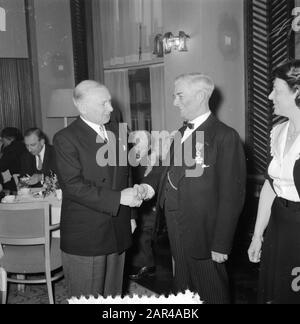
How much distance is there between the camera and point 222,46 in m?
4.82

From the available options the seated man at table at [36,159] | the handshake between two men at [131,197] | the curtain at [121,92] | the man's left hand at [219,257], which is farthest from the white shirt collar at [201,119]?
the curtain at [121,92]

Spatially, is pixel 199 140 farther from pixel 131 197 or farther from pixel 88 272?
pixel 88 272

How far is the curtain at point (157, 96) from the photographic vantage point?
6410 mm

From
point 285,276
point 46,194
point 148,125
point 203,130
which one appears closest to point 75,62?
point 148,125

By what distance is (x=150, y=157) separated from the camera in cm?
382

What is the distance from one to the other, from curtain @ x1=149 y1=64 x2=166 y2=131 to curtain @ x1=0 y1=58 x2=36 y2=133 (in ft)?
8.07

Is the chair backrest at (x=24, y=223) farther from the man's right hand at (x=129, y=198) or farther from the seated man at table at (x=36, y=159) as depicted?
the seated man at table at (x=36, y=159)

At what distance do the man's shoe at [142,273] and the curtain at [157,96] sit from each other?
2.87 m

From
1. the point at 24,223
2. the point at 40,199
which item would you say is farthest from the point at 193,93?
the point at 40,199
